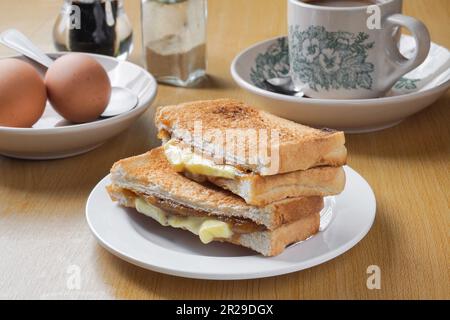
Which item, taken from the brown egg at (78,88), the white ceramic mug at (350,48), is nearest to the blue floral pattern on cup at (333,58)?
the white ceramic mug at (350,48)

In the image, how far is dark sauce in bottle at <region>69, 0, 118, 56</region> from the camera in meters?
1.65

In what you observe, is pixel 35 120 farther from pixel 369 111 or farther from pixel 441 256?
pixel 441 256

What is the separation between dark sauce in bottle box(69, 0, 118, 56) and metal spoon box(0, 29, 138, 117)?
5.2 inches

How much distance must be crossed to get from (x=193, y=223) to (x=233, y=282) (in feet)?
0.34

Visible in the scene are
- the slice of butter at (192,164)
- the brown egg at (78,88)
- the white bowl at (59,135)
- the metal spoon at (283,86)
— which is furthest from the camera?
the metal spoon at (283,86)

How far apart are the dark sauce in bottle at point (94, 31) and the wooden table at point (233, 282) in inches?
8.0

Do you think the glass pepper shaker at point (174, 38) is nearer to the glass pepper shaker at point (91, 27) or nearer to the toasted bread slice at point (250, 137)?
the glass pepper shaker at point (91, 27)

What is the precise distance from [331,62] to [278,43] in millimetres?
269

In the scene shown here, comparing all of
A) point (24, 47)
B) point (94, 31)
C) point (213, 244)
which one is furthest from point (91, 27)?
point (213, 244)

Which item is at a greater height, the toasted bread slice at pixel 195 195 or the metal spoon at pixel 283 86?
the toasted bread slice at pixel 195 195

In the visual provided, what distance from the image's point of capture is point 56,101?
1.35 m

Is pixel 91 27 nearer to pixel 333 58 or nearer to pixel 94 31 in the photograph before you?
pixel 94 31

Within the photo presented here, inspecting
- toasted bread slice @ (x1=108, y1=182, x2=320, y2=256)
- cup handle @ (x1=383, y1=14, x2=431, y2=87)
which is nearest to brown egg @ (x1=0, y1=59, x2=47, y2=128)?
toasted bread slice @ (x1=108, y1=182, x2=320, y2=256)

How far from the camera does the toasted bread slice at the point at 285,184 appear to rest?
96cm
